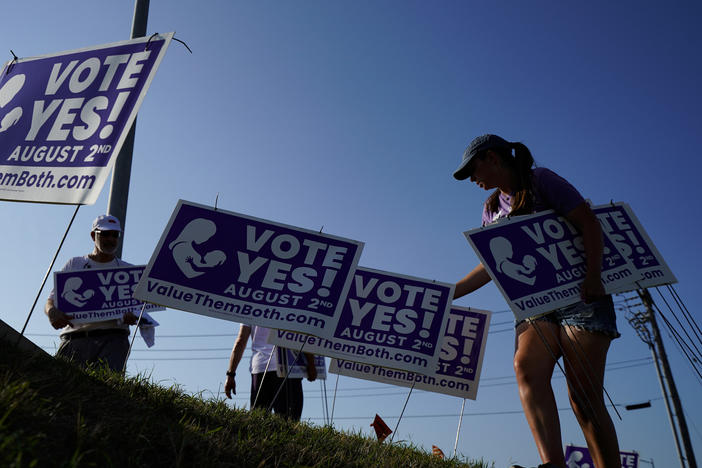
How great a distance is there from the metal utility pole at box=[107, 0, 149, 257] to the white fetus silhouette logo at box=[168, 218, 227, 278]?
246 centimetres

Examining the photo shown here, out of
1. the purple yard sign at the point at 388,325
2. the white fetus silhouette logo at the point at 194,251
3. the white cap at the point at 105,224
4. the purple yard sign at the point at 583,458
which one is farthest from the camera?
the purple yard sign at the point at 583,458

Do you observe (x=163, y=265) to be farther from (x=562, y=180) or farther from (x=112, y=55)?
(x=562, y=180)

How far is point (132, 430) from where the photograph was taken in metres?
2.13

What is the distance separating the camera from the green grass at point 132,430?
5.97ft

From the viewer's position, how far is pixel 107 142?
3312 mm

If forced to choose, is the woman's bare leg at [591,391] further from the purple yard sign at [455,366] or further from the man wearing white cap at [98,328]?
the man wearing white cap at [98,328]

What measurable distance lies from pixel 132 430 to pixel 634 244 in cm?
318

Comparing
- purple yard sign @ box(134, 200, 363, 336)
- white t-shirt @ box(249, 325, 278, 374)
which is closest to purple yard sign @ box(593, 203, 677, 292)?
purple yard sign @ box(134, 200, 363, 336)

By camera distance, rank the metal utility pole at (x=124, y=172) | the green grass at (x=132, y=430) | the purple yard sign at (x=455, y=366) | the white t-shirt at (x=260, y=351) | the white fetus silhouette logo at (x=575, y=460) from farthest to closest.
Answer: the white fetus silhouette logo at (x=575, y=460) < the metal utility pole at (x=124, y=172) < the purple yard sign at (x=455, y=366) < the white t-shirt at (x=260, y=351) < the green grass at (x=132, y=430)

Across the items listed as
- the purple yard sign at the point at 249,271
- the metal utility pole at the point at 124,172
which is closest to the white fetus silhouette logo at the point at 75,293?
the metal utility pole at the point at 124,172

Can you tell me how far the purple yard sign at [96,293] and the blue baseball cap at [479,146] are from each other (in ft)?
12.2

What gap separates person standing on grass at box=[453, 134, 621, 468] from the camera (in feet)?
9.48

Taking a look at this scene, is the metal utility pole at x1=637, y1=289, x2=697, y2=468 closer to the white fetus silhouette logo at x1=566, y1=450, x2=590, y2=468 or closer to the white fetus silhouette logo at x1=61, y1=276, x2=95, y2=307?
the white fetus silhouette logo at x1=566, y1=450, x2=590, y2=468

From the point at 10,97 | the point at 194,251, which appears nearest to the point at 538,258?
the point at 194,251
